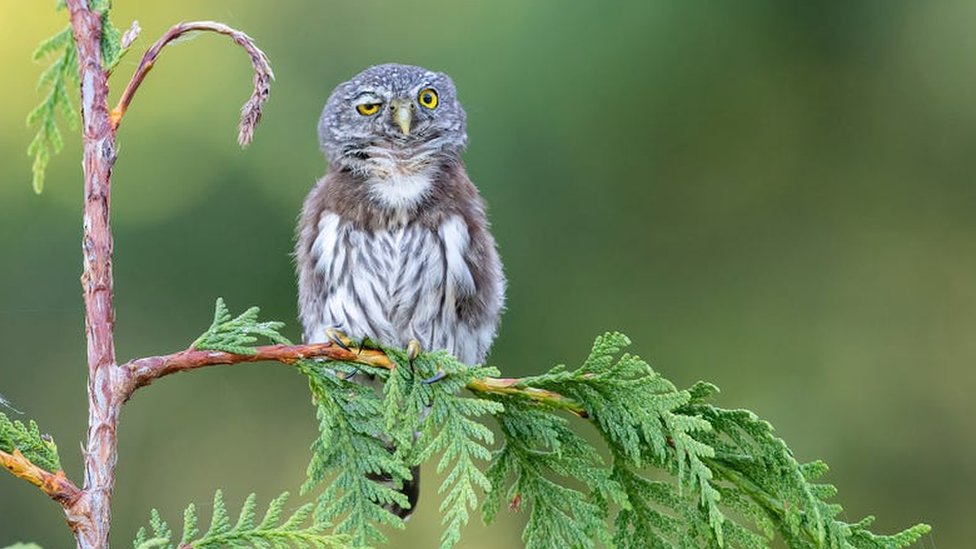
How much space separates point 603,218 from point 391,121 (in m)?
3.69

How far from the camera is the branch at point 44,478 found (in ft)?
6.33

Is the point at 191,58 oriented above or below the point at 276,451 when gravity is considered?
above

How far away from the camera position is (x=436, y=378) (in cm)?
234

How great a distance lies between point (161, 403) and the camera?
7230 millimetres

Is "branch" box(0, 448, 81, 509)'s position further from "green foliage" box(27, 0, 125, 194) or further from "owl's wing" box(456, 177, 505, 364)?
"owl's wing" box(456, 177, 505, 364)

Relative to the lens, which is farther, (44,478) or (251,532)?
(251,532)

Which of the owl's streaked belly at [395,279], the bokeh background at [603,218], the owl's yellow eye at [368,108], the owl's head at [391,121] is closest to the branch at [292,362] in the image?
the owl's streaked belly at [395,279]

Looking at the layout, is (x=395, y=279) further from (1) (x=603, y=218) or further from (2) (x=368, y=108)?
(1) (x=603, y=218)

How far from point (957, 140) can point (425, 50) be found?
9.52 feet

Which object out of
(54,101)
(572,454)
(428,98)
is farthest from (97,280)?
(428,98)

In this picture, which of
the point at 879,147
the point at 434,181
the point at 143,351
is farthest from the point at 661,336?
the point at 434,181

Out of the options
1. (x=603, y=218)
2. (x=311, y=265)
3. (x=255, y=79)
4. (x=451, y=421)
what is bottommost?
(x=451, y=421)

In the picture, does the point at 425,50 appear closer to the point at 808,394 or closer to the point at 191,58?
the point at 191,58

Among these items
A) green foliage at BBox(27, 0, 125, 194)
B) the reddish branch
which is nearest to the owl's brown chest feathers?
green foliage at BBox(27, 0, 125, 194)
